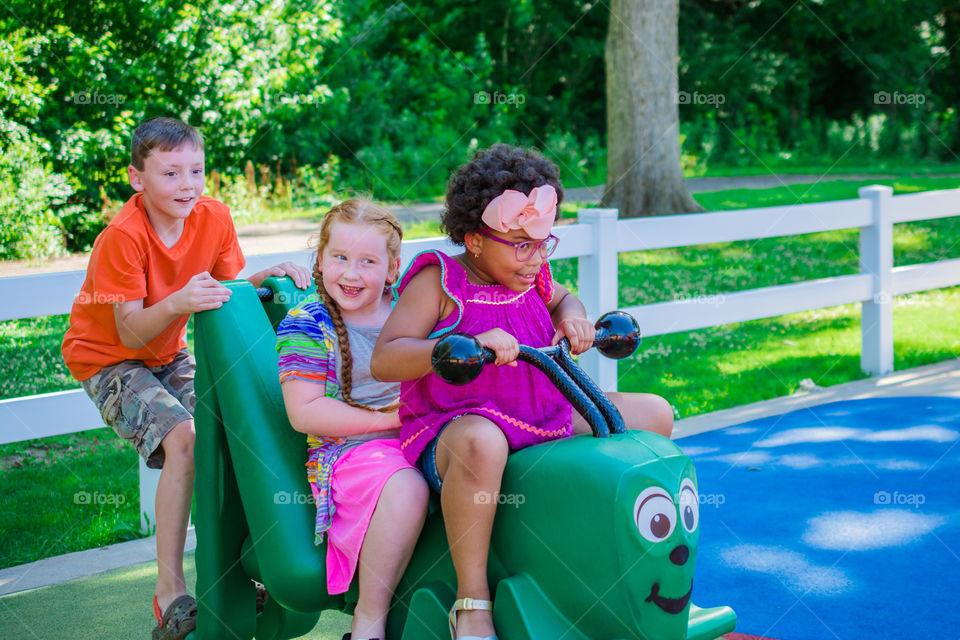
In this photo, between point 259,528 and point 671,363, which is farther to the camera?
point 671,363

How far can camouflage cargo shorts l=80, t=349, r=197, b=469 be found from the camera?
278cm

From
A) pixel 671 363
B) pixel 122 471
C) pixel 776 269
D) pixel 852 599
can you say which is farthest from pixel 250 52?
pixel 852 599

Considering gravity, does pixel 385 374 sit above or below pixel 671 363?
above

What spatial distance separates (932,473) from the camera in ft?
14.1

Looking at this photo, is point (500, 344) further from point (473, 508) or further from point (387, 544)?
point (387, 544)

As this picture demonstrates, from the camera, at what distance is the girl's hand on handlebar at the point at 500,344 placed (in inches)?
77.5

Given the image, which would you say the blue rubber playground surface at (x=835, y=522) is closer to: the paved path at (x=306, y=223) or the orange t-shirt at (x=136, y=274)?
the orange t-shirt at (x=136, y=274)

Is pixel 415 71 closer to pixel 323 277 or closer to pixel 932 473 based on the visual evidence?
pixel 932 473

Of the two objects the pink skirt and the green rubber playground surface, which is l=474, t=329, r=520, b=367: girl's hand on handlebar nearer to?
the pink skirt

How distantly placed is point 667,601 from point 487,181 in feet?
3.26

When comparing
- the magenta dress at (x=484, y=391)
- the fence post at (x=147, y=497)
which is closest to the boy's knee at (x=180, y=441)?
the magenta dress at (x=484, y=391)

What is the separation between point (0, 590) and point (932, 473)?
3.73 metres

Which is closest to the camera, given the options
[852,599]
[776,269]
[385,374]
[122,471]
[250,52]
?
[385,374]

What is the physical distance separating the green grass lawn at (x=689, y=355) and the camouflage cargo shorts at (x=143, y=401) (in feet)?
4.23
